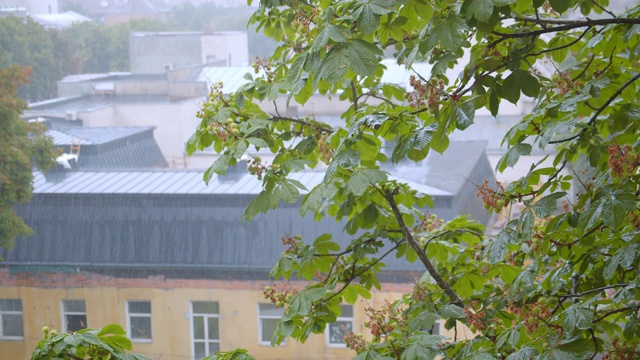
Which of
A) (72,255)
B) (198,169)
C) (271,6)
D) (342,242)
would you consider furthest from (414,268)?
(271,6)

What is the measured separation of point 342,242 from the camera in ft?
11.7

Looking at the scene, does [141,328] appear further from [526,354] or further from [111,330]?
[526,354]

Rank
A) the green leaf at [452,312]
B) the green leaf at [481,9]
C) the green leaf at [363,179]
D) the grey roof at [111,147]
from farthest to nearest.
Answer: the grey roof at [111,147]
the green leaf at [452,312]
the green leaf at [363,179]
the green leaf at [481,9]

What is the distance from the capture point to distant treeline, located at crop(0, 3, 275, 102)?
14.9ft

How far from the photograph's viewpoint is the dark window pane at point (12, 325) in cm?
358

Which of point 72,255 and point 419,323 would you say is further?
point 72,255

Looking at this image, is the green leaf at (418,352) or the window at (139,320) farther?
the window at (139,320)

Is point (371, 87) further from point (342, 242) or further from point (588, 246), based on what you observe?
point (342, 242)

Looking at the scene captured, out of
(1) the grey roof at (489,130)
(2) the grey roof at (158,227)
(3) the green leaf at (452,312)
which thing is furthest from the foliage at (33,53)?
(3) the green leaf at (452,312)

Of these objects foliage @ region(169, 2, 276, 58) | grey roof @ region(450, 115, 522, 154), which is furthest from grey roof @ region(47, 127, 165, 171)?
grey roof @ region(450, 115, 522, 154)

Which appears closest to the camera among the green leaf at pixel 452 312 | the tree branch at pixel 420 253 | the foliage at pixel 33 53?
the green leaf at pixel 452 312

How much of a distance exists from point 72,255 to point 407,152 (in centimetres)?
317

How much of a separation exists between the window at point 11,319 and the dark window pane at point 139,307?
50cm

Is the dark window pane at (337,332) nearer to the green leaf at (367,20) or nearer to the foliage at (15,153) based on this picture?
the foliage at (15,153)
